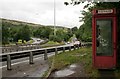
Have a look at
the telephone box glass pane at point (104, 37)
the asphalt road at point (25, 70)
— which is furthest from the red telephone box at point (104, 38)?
the asphalt road at point (25, 70)

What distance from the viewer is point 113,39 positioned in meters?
11.8

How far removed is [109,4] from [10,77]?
16.5 feet

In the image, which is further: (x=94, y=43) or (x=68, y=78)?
(x=94, y=43)

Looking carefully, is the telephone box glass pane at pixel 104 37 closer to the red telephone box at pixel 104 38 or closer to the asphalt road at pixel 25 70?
the red telephone box at pixel 104 38

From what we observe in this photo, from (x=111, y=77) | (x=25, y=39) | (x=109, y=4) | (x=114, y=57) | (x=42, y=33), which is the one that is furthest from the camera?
(x=42, y=33)

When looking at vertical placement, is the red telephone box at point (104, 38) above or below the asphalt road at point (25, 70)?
above

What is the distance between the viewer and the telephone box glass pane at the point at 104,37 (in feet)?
39.2

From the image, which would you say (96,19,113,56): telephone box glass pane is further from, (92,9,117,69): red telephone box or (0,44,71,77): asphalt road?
(0,44,71,77): asphalt road

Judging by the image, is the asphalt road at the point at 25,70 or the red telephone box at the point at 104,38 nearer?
the red telephone box at the point at 104,38

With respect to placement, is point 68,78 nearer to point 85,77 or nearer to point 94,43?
point 85,77

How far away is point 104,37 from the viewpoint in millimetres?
12102

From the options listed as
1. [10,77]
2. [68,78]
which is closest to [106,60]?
[68,78]

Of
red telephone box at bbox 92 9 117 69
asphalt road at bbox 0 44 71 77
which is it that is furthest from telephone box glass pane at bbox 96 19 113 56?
asphalt road at bbox 0 44 71 77

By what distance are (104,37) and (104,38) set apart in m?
0.04
